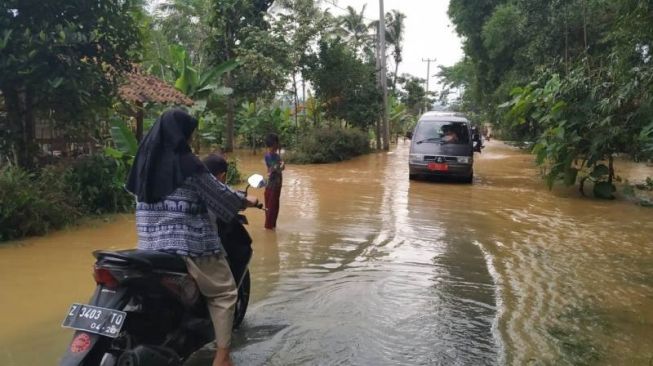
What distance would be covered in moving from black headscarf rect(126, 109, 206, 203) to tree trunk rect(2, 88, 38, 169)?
264 inches

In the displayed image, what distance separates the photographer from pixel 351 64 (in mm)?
27359

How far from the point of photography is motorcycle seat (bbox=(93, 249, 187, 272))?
10.5 ft

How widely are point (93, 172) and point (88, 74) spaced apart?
5.61 ft

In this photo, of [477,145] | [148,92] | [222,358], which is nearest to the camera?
[222,358]

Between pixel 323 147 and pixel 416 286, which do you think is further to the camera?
pixel 323 147

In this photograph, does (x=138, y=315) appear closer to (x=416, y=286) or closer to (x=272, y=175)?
(x=416, y=286)

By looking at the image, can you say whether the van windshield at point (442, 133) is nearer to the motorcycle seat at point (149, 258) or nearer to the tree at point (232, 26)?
the tree at point (232, 26)

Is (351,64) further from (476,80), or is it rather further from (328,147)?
(476,80)

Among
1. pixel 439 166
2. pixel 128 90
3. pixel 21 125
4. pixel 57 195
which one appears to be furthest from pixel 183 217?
pixel 439 166

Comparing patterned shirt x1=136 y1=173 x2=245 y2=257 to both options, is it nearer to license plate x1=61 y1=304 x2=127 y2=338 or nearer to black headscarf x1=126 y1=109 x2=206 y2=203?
black headscarf x1=126 y1=109 x2=206 y2=203

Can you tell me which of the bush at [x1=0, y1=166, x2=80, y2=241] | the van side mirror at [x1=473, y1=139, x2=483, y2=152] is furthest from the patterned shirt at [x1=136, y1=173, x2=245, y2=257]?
the van side mirror at [x1=473, y1=139, x2=483, y2=152]

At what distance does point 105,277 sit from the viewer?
322 cm

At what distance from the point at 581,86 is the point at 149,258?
1127 cm

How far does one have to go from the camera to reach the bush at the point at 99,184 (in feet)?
31.3
